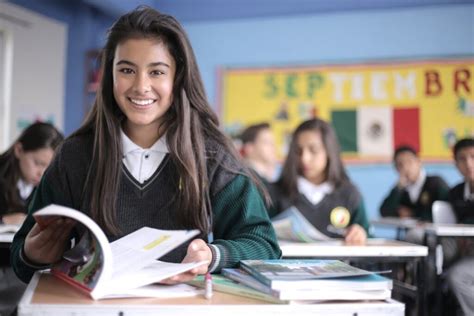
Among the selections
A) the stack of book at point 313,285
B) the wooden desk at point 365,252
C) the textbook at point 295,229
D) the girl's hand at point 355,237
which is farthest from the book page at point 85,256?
the girl's hand at point 355,237

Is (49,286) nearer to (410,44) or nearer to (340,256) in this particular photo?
(340,256)

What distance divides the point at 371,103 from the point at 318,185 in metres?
3.07

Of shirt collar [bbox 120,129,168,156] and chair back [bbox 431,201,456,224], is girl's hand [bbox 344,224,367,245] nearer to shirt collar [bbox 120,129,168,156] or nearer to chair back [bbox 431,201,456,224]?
chair back [bbox 431,201,456,224]

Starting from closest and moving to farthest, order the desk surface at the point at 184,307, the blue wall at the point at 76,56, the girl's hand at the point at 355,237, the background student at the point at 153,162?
1. the desk surface at the point at 184,307
2. the background student at the point at 153,162
3. the girl's hand at the point at 355,237
4. the blue wall at the point at 76,56

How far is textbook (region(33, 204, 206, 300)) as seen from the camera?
3.38 feet

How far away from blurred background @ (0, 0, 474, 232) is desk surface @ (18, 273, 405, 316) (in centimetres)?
477

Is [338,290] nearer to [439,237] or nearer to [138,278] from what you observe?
[138,278]

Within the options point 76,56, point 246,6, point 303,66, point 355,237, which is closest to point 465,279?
point 355,237

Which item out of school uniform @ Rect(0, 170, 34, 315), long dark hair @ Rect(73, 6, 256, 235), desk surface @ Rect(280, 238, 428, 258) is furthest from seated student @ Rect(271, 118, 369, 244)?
long dark hair @ Rect(73, 6, 256, 235)

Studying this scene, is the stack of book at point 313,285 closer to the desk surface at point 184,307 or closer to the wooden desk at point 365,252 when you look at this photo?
the desk surface at point 184,307

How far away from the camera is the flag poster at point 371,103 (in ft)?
19.0

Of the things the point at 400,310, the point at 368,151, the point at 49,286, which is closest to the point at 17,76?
the point at 368,151

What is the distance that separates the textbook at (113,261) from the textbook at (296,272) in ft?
0.41

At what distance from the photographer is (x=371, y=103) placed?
19.5 feet
